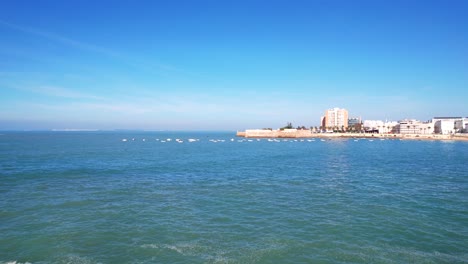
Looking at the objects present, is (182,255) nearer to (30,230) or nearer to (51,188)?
(30,230)

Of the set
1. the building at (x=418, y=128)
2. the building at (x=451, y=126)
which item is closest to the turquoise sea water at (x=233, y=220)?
the building at (x=418, y=128)

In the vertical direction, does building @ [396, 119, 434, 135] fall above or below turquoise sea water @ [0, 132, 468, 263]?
above

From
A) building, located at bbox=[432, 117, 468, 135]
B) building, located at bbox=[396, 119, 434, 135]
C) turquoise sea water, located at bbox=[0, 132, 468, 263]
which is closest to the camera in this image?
turquoise sea water, located at bbox=[0, 132, 468, 263]

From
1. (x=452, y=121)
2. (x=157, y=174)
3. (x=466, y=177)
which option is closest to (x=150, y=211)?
(x=157, y=174)

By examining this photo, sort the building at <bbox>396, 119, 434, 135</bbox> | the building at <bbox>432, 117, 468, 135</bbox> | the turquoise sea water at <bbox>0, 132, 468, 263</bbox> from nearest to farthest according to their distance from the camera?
the turquoise sea water at <bbox>0, 132, 468, 263</bbox>, the building at <bbox>396, 119, 434, 135</bbox>, the building at <bbox>432, 117, 468, 135</bbox>

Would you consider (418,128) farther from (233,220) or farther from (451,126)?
(233,220)

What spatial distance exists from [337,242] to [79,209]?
1524cm

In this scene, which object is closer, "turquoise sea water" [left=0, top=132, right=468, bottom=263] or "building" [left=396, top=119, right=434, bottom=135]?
"turquoise sea water" [left=0, top=132, right=468, bottom=263]

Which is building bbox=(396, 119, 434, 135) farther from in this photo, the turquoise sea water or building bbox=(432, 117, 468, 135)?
the turquoise sea water

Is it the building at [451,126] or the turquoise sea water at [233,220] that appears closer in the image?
the turquoise sea water at [233,220]

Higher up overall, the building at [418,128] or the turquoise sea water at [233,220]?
the building at [418,128]

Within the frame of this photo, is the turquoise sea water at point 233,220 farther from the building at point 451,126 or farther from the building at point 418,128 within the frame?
the building at point 451,126

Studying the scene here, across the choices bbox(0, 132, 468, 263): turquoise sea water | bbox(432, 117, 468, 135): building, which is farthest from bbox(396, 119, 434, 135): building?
bbox(0, 132, 468, 263): turquoise sea water

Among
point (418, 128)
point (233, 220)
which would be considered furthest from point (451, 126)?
point (233, 220)
